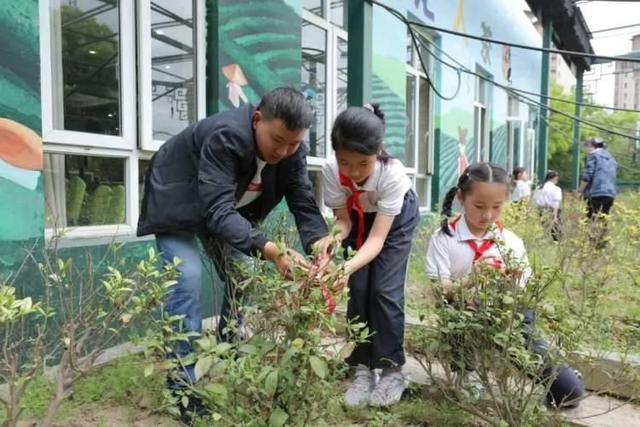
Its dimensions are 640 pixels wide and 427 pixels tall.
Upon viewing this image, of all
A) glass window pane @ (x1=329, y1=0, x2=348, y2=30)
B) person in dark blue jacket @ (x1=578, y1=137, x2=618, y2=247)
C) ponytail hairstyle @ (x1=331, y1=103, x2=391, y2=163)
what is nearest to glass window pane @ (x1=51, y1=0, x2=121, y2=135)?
ponytail hairstyle @ (x1=331, y1=103, x2=391, y2=163)

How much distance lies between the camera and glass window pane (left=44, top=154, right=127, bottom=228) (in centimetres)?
302

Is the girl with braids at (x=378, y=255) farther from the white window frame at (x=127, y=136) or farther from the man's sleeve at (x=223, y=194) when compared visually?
the white window frame at (x=127, y=136)

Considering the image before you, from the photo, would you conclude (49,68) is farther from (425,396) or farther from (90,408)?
(425,396)

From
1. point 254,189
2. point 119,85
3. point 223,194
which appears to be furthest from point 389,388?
point 119,85

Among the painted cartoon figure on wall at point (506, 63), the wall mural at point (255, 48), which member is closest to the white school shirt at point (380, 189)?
the wall mural at point (255, 48)

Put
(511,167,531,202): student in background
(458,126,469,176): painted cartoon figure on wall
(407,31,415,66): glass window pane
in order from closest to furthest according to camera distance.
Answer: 1. (407,31,415,66): glass window pane
2. (458,126,469,176): painted cartoon figure on wall
3. (511,167,531,202): student in background

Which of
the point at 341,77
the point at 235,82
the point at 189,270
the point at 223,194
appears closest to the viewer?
the point at 223,194

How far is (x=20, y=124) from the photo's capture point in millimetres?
Result: 2660

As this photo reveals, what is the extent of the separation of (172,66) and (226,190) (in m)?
2.11

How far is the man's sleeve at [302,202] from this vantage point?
228cm

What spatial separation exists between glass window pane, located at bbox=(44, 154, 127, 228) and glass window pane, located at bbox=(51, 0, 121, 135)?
0.19 meters

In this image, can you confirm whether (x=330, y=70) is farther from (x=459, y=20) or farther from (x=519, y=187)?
(x=519, y=187)

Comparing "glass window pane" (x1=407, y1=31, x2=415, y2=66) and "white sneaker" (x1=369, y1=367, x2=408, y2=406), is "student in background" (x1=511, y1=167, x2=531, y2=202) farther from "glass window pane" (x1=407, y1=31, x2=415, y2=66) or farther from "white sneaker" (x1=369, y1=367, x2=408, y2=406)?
"white sneaker" (x1=369, y1=367, x2=408, y2=406)

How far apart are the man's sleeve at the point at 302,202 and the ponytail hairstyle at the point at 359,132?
0.26m
